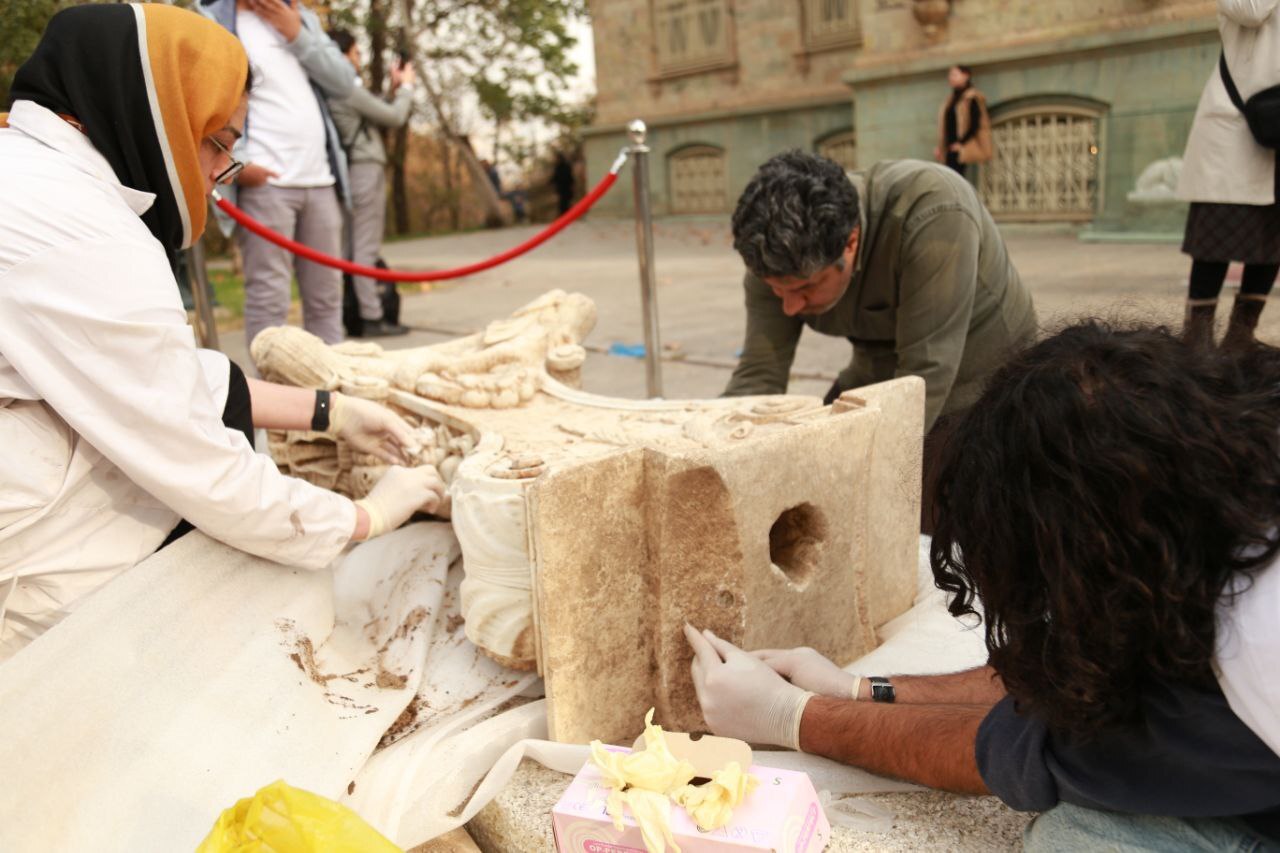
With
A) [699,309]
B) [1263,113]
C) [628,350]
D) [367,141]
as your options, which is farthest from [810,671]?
[699,309]

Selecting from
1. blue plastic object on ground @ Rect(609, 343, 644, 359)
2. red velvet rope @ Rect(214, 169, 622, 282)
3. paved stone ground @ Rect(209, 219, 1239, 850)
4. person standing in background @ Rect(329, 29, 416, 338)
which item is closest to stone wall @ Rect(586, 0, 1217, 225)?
paved stone ground @ Rect(209, 219, 1239, 850)

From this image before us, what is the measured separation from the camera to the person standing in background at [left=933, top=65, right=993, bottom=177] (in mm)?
8703

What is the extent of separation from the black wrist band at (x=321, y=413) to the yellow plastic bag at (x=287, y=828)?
3.95 ft

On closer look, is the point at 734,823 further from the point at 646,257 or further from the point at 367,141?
the point at 367,141

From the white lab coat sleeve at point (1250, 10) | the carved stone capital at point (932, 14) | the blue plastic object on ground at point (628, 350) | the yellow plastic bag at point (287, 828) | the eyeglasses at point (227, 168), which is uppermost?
the carved stone capital at point (932, 14)

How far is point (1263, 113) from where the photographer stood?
329 cm

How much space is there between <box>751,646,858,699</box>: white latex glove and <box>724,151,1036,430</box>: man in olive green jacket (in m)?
0.83

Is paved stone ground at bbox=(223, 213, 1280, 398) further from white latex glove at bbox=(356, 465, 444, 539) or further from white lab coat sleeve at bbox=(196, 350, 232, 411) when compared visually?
white lab coat sleeve at bbox=(196, 350, 232, 411)

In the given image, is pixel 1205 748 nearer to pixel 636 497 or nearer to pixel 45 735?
pixel 636 497

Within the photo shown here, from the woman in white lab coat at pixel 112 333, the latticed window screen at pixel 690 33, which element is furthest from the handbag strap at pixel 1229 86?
the latticed window screen at pixel 690 33

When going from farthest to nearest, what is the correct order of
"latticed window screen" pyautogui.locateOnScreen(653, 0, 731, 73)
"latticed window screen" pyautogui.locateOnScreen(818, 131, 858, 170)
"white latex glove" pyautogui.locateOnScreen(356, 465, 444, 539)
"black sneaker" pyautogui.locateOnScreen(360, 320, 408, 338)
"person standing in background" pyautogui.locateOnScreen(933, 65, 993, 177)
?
1. "latticed window screen" pyautogui.locateOnScreen(653, 0, 731, 73)
2. "latticed window screen" pyautogui.locateOnScreen(818, 131, 858, 170)
3. "person standing in background" pyautogui.locateOnScreen(933, 65, 993, 177)
4. "black sneaker" pyautogui.locateOnScreen(360, 320, 408, 338)
5. "white latex glove" pyautogui.locateOnScreen(356, 465, 444, 539)

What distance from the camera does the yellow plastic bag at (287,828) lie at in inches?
53.3

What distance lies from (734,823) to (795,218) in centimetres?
151

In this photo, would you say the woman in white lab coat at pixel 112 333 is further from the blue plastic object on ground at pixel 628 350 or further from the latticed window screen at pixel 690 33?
the latticed window screen at pixel 690 33
